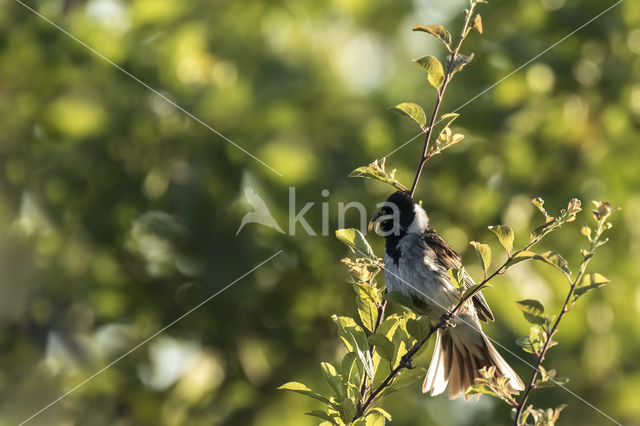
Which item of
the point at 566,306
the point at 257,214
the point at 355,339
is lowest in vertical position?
the point at 257,214

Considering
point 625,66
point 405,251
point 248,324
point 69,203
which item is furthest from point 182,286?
point 625,66

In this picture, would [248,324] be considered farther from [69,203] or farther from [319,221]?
[69,203]

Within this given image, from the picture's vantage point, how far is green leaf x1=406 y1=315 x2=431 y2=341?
1678mm

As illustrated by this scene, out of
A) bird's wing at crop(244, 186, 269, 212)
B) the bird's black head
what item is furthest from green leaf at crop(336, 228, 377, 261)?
bird's wing at crop(244, 186, 269, 212)

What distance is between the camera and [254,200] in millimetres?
4125

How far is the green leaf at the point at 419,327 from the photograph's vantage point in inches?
66.1

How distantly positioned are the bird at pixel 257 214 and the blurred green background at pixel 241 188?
52 millimetres

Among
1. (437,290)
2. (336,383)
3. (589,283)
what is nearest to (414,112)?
(589,283)

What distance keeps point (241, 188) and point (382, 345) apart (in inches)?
101

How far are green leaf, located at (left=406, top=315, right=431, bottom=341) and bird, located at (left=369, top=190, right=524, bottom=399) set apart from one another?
2.95 feet

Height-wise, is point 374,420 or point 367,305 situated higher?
point 367,305

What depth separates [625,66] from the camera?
197 inches
